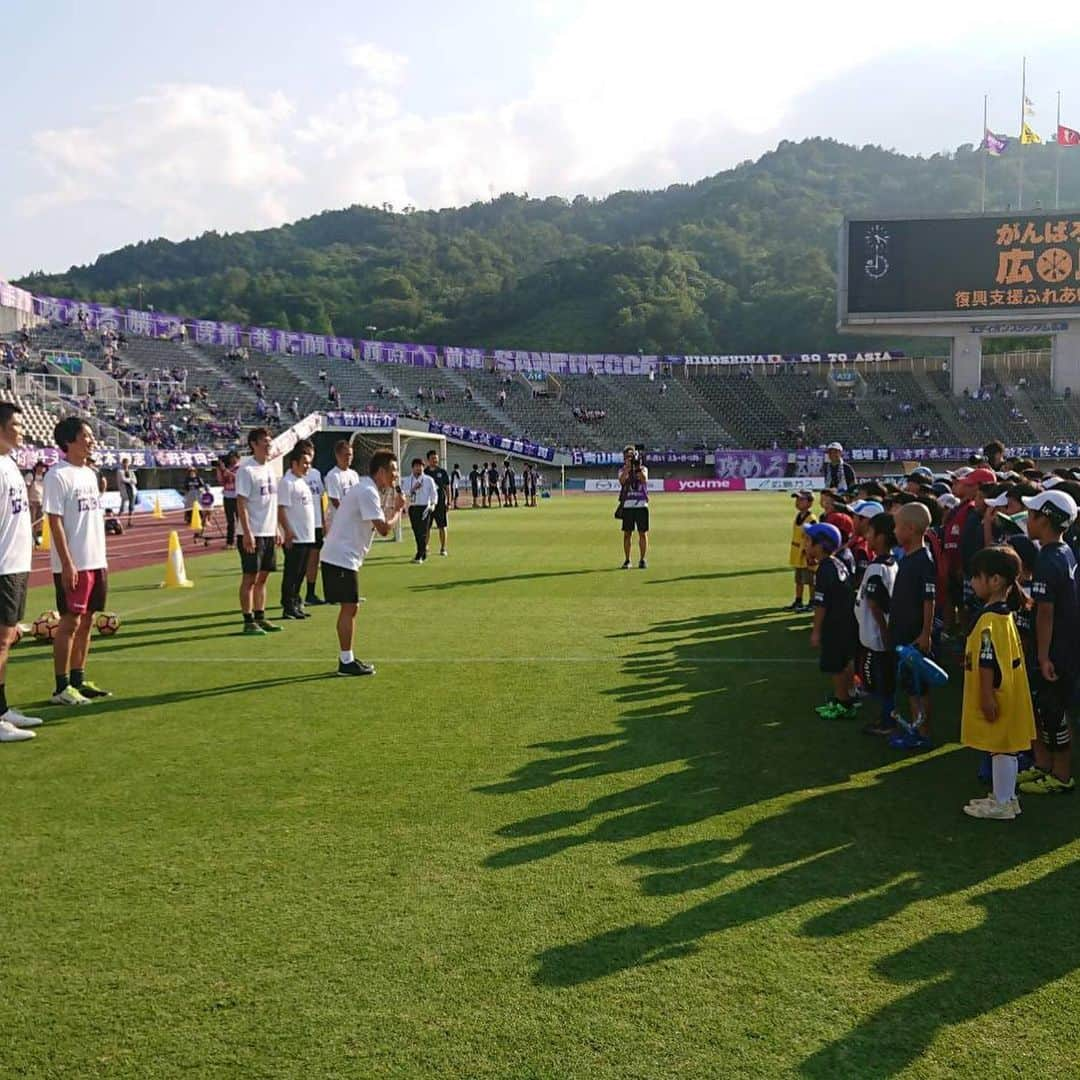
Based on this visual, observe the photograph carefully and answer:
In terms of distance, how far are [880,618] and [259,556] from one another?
6.74m

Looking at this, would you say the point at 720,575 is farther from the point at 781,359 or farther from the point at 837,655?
the point at 781,359

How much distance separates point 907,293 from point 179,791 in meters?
49.0

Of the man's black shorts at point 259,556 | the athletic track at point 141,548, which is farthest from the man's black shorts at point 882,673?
the athletic track at point 141,548

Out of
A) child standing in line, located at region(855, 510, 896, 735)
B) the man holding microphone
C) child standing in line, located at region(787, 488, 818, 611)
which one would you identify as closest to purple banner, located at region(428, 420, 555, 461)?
the man holding microphone

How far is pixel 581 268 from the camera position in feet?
399

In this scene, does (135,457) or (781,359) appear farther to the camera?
(781,359)

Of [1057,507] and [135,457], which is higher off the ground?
[135,457]

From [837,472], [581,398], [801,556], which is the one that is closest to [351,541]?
[801,556]

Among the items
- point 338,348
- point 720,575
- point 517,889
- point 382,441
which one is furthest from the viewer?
point 338,348

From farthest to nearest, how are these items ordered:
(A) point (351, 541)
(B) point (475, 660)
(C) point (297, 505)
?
(C) point (297, 505) → (B) point (475, 660) → (A) point (351, 541)

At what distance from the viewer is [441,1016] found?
3.18m

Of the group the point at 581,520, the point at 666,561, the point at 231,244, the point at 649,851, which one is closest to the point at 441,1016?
the point at 649,851

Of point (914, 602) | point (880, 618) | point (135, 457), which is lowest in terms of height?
point (880, 618)

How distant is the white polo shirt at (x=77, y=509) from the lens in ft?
24.0
